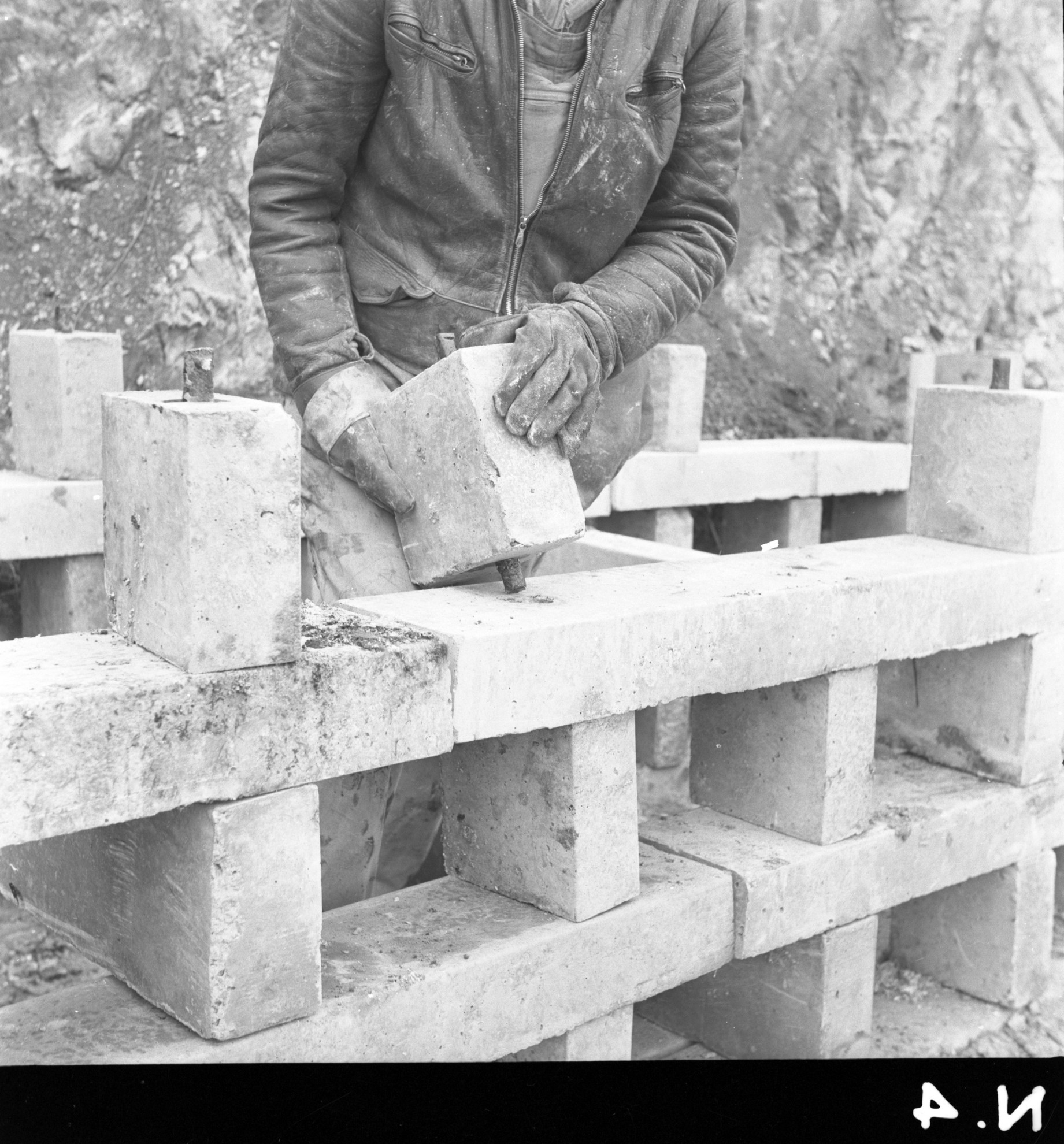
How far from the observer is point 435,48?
3371 millimetres

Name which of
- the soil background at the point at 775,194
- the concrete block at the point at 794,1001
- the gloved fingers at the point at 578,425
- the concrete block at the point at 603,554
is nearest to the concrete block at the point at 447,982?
the concrete block at the point at 794,1001

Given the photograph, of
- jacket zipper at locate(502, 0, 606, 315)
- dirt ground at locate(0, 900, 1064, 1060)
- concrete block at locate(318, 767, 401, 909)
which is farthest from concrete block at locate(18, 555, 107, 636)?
jacket zipper at locate(502, 0, 606, 315)

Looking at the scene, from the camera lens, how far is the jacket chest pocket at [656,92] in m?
3.51

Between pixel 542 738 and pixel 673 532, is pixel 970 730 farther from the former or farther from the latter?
pixel 673 532

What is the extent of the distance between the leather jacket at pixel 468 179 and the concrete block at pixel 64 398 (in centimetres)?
209

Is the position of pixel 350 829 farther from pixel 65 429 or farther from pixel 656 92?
pixel 65 429

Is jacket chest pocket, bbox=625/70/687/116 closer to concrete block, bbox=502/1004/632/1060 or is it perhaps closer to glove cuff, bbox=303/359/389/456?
glove cuff, bbox=303/359/389/456

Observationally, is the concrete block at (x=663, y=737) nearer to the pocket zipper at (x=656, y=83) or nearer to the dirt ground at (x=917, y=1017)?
the dirt ground at (x=917, y=1017)

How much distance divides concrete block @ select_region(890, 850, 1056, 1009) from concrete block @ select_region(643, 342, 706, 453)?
2828 mm

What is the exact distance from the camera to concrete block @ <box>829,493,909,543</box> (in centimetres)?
776

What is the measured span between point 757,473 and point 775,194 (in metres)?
2.85

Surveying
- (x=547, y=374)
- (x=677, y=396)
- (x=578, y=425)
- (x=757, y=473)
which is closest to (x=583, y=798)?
(x=578, y=425)

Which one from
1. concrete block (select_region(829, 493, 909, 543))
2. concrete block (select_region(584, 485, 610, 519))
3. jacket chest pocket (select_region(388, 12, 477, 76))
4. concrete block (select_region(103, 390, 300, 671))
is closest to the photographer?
concrete block (select_region(103, 390, 300, 671))

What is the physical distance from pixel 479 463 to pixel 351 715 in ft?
2.09
